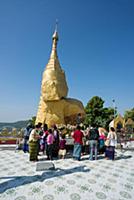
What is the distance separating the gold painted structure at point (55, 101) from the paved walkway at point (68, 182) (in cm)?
857

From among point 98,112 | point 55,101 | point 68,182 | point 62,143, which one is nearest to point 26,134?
point 62,143

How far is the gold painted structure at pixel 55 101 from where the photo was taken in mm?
15000

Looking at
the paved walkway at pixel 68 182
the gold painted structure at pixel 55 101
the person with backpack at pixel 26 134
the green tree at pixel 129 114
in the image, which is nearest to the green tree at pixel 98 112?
the green tree at pixel 129 114

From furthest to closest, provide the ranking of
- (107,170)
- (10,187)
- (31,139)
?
(31,139), (107,170), (10,187)

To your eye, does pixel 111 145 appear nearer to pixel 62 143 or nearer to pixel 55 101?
pixel 62 143

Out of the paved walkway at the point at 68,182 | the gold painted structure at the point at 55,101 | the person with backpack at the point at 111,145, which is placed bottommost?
the paved walkway at the point at 68,182

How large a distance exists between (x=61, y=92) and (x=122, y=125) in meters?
13.0

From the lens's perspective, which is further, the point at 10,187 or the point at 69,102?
the point at 69,102

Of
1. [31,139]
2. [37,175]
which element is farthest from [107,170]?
[31,139]

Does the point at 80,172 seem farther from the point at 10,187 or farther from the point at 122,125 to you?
the point at 122,125

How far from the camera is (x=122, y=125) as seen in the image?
24422mm

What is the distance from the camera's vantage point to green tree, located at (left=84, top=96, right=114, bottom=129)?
27.0m

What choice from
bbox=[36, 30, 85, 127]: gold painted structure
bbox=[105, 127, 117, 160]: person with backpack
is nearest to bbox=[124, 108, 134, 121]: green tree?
bbox=[36, 30, 85, 127]: gold painted structure

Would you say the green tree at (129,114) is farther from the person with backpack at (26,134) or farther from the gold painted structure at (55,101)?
the person with backpack at (26,134)
